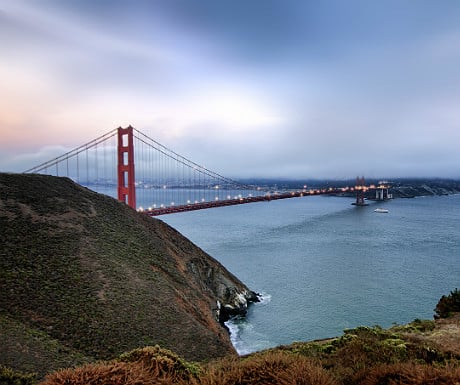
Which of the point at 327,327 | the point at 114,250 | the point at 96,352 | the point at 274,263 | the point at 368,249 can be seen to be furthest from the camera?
the point at 368,249

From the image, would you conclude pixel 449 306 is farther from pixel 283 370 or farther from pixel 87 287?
pixel 87 287

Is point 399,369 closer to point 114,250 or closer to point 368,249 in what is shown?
point 114,250

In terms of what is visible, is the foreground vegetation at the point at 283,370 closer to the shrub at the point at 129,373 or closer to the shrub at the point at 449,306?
the shrub at the point at 129,373

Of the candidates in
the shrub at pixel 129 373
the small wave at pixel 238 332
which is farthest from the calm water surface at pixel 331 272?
the shrub at pixel 129 373

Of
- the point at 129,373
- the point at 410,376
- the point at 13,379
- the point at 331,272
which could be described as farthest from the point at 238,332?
the point at 410,376

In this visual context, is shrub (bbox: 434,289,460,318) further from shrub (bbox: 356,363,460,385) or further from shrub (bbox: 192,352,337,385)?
shrub (bbox: 192,352,337,385)

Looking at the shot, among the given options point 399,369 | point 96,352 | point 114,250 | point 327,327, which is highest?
point 399,369

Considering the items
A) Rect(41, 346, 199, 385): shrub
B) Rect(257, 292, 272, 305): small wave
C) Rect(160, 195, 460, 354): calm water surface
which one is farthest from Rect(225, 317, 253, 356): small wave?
Rect(41, 346, 199, 385): shrub

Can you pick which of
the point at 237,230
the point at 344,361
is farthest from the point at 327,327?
the point at 237,230
